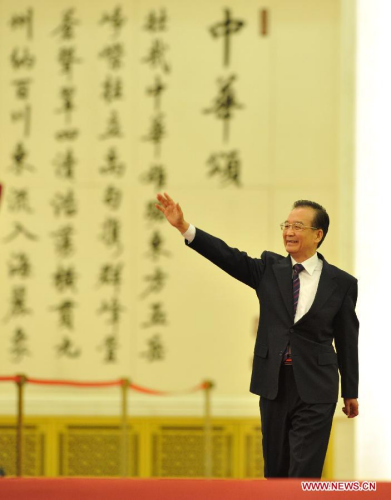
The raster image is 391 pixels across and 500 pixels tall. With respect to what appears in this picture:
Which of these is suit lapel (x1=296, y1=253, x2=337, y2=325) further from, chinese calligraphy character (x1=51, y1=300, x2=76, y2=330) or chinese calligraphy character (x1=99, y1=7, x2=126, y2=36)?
chinese calligraphy character (x1=99, y1=7, x2=126, y2=36)

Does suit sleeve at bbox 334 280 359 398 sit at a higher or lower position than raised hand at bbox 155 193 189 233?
lower

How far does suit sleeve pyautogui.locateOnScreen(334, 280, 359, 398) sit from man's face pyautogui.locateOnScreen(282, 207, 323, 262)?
22 cm

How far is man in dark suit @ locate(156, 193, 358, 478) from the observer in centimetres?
269

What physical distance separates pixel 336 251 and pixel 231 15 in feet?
6.16

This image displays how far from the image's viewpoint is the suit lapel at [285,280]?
274cm

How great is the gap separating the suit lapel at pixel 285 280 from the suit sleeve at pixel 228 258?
7 centimetres

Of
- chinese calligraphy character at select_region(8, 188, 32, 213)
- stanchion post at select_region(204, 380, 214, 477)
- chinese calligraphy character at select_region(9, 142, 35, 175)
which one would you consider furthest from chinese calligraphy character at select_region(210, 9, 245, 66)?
stanchion post at select_region(204, 380, 214, 477)

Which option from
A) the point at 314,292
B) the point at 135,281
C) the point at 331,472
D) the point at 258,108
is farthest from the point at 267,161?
the point at 314,292

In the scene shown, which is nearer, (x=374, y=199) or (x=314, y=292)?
(x=314, y=292)

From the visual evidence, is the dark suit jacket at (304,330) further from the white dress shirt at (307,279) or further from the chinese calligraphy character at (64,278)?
the chinese calligraphy character at (64,278)

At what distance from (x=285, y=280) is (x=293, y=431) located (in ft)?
1.70

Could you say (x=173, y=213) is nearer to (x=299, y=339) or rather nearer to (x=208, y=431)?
(x=299, y=339)

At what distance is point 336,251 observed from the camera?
18.3ft

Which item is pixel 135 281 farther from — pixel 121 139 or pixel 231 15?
pixel 231 15
